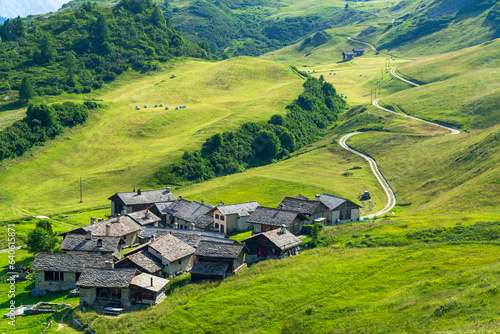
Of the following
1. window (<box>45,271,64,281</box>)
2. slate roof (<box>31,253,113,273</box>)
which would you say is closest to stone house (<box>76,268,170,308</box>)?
slate roof (<box>31,253,113,273</box>)

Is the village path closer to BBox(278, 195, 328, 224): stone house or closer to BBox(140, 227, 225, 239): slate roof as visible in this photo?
BBox(278, 195, 328, 224): stone house

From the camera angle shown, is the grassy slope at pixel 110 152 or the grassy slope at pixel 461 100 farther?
the grassy slope at pixel 461 100

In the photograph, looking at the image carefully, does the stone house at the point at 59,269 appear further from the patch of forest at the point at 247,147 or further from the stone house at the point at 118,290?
the patch of forest at the point at 247,147

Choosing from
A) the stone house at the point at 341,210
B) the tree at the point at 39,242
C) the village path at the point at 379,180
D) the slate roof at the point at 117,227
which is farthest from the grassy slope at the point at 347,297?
the village path at the point at 379,180

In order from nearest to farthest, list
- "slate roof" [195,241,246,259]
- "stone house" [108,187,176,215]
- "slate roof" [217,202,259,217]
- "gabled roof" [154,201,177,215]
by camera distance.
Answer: "slate roof" [195,241,246,259], "slate roof" [217,202,259,217], "gabled roof" [154,201,177,215], "stone house" [108,187,176,215]

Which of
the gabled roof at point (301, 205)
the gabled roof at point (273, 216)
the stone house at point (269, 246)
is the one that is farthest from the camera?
the gabled roof at point (301, 205)

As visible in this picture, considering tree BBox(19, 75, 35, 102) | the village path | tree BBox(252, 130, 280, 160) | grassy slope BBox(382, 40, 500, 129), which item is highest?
tree BBox(19, 75, 35, 102)

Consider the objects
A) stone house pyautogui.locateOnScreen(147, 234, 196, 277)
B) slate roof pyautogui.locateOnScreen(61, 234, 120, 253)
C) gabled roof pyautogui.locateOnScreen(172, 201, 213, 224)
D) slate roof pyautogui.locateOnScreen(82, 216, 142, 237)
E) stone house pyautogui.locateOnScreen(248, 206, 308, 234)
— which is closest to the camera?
stone house pyautogui.locateOnScreen(147, 234, 196, 277)

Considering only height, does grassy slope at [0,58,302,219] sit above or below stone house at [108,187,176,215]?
above

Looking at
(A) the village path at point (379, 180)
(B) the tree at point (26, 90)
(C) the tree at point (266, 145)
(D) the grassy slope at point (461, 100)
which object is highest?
(B) the tree at point (26, 90)
